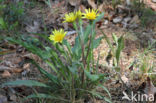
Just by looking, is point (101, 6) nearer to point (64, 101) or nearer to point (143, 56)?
point (143, 56)

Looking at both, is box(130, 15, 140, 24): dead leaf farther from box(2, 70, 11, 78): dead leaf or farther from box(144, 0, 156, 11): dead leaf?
box(2, 70, 11, 78): dead leaf

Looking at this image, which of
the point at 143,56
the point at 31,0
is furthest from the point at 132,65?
the point at 31,0

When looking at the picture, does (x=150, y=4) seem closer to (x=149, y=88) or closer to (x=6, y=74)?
(x=149, y=88)

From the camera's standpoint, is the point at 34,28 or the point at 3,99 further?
the point at 34,28

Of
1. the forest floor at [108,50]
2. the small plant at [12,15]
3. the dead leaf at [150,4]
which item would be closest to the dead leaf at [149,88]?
the forest floor at [108,50]

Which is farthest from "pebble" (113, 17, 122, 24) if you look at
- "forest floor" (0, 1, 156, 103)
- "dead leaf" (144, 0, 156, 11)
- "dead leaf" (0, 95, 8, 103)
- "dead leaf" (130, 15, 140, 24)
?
"dead leaf" (0, 95, 8, 103)

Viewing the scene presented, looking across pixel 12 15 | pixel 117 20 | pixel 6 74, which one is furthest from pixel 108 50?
pixel 12 15

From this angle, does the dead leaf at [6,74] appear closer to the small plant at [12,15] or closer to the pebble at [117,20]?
the small plant at [12,15]

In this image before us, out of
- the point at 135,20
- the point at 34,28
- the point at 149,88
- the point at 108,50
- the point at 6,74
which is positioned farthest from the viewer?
the point at 34,28

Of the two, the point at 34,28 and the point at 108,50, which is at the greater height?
the point at 34,28
